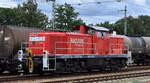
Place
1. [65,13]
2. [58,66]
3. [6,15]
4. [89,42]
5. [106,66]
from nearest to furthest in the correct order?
[58,66] < [89,42] < [106,66] < [65,13] < [6,15]

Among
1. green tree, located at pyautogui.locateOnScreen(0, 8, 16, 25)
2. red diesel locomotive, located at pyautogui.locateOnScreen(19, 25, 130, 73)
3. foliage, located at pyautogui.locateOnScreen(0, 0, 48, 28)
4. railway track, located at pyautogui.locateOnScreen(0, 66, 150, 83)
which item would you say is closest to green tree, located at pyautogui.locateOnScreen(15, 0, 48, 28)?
foliage, located at pyautogui.locateOnScreen(0, 0, 48, 28)

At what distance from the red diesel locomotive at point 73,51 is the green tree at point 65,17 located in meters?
33.1

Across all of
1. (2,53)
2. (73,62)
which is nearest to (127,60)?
(73,62)

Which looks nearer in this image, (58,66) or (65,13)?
(58,66)

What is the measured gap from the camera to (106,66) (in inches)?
959

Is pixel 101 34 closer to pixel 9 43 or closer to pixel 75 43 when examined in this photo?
pixel 75 43

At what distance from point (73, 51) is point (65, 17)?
38.0 metres

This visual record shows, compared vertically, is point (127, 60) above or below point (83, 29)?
below

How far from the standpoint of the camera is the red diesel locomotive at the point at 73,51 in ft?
64.7

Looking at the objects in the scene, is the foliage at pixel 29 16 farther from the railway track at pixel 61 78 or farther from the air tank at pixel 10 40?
the railway track at pixel 61 78

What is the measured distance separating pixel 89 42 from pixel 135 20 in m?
86.3

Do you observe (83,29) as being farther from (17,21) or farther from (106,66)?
(17,21)

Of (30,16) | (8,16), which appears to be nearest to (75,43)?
(30,16)

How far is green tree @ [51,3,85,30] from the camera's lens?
58.1 m
